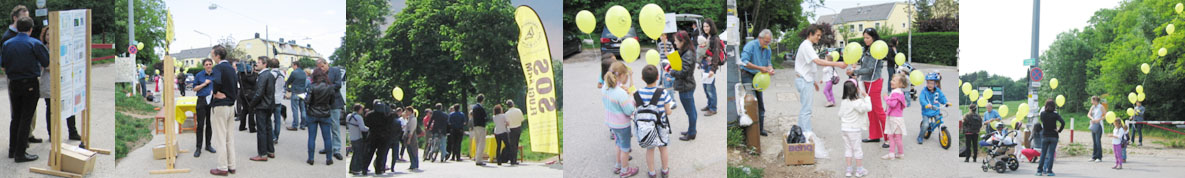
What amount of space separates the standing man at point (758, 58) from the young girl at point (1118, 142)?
3590 mm

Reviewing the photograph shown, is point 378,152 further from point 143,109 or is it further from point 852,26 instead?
point 852,26

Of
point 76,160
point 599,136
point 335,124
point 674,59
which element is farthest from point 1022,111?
point 76,160

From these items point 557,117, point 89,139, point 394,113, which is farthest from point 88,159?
point 557,117

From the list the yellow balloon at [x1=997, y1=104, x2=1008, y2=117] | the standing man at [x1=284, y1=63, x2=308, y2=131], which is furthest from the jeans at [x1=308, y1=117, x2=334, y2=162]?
the yellow balloon at [x1=997, y1=104, x2=1008, y2=117]

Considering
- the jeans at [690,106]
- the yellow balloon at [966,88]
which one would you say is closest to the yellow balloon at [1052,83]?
the yellow balloon at [966,88]

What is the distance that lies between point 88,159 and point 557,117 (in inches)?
144

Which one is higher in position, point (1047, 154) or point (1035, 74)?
point (1035, 74)

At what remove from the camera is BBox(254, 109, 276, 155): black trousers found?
6.13 meters

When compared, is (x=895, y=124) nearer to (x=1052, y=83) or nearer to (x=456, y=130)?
(x=1052, y=83)

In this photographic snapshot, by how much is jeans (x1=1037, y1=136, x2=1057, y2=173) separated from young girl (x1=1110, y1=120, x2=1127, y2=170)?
32.1 inches

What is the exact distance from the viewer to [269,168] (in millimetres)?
6168

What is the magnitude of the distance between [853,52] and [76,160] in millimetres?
6073

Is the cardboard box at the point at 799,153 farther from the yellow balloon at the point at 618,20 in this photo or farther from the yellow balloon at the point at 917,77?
the yellow balloon at the point at 618,20

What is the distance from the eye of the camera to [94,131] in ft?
22.0
